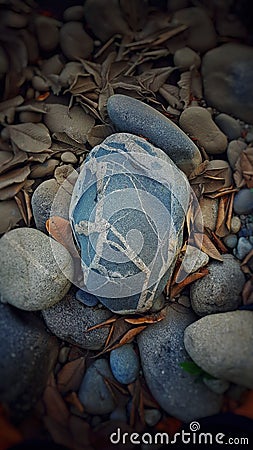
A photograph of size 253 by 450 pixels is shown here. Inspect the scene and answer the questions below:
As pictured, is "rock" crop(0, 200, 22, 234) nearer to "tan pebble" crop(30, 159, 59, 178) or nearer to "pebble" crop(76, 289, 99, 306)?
"tan pebble" crop(30, 159, 59, 178)

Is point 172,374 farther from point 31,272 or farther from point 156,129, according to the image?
point 156,129

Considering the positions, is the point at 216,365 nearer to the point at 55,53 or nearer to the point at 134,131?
the point at 134,131

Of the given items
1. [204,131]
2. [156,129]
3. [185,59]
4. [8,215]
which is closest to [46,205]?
[8,215]

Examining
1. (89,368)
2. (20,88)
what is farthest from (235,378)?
(20,88)

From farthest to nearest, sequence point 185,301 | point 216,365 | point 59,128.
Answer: point 59,128 → point 185,301 → point 216,365

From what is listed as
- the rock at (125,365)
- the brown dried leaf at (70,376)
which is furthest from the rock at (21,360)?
the rock at (125,365)

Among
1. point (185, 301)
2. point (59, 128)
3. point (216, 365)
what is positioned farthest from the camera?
point (59, 128)

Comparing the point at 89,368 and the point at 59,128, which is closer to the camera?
the point at 89,368
